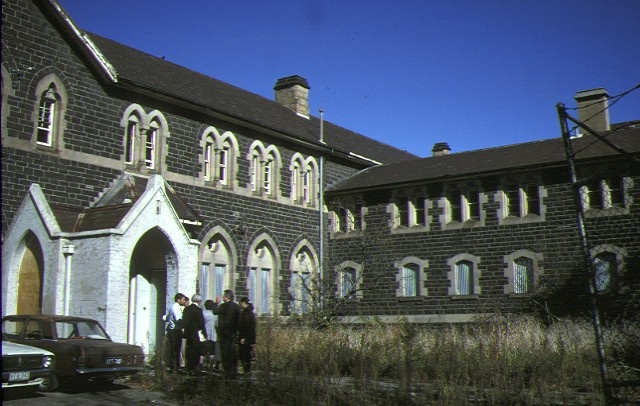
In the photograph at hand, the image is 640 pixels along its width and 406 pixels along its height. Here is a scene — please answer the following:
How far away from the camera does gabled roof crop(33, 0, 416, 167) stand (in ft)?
67.9

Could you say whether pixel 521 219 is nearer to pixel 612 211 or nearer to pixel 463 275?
pixel 463 275

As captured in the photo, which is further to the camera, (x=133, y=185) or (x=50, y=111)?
(x=133, y=185)

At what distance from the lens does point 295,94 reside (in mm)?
36469

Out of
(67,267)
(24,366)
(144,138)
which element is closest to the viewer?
(24,366)

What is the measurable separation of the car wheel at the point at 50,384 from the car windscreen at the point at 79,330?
0.99 meters

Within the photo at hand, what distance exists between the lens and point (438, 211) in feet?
93.1

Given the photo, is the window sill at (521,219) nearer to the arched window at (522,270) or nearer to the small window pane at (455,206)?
the arched window at (522,270)

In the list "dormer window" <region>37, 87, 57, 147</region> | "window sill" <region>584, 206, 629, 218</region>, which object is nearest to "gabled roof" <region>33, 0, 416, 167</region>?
"dormer window" <region>37, 87, 57, 147</region>

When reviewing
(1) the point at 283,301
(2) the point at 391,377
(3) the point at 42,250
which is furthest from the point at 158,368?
(1) the point at 283,301

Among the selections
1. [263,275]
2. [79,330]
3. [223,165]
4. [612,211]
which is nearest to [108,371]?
[79,330]

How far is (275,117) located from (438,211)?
27.1ft

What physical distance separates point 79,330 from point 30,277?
175 inches

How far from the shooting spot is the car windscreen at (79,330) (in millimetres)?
13922

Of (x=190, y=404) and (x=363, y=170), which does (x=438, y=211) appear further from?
(x=190, y=404)
